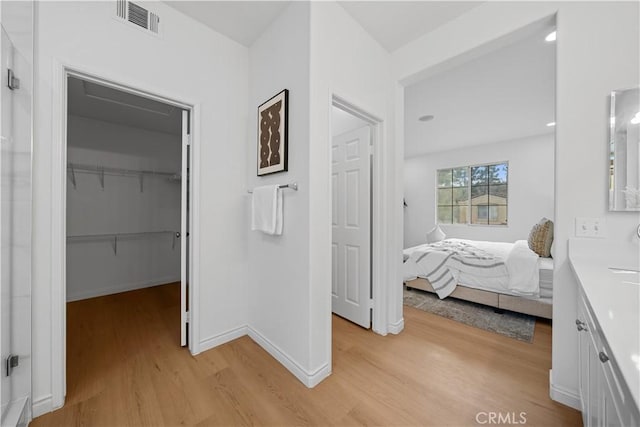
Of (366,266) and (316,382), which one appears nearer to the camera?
(316,382)

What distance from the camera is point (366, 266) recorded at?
2.51 meters

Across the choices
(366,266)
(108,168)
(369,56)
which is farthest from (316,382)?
(108,168)

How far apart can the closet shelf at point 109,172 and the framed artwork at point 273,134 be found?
2.53 metres

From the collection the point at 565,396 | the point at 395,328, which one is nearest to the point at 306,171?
the point at 395,328

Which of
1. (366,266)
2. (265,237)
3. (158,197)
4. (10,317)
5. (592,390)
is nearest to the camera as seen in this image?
(592,390)

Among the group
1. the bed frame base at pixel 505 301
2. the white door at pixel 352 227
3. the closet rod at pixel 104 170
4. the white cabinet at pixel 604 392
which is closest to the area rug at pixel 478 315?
the bed frame base at pixel 505 301

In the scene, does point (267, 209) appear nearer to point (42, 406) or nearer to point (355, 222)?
point (355, 222)

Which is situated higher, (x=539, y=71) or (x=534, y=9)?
(x=539, y=71)

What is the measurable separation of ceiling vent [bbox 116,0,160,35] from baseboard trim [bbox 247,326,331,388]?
8.09ft

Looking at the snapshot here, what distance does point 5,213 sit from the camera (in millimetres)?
1253

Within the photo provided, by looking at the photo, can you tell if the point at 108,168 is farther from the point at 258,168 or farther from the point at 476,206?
the point at 476,206

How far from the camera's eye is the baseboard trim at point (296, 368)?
5.57 ft

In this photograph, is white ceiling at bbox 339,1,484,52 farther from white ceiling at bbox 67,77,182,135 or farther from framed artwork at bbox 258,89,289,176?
white ceiling at bbox 67,77,182,135

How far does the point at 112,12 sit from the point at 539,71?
3722 millimetres
